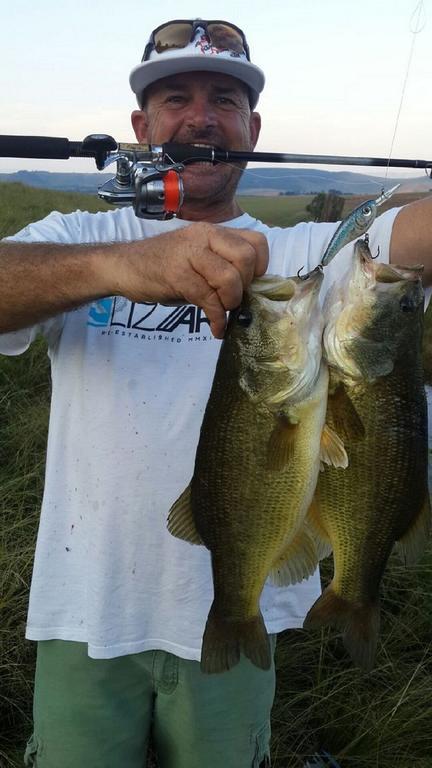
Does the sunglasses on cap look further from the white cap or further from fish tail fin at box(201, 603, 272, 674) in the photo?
fish tail fin at box(201, 603, 272, 674)

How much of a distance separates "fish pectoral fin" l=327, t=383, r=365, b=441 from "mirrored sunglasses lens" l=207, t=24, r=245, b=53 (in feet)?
7.27

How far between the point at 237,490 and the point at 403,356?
Answer: 62 centimetres

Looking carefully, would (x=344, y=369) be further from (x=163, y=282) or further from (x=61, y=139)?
(x=61, y=139)

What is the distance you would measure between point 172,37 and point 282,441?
243cm

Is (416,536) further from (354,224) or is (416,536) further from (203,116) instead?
(203,116)

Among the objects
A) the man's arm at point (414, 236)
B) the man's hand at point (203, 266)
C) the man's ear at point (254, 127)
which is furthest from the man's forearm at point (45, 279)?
the man's ear at point (254, 127)

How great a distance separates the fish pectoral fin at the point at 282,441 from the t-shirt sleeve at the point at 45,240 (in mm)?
1040

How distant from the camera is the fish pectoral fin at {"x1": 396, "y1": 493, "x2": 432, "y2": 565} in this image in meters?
1.95

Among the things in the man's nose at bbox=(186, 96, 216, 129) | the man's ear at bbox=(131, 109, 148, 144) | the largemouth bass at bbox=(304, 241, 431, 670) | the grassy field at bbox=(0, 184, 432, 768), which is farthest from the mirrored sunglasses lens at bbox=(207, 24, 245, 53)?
the largemouth bass at bbox=(304, 241, 431, 670)

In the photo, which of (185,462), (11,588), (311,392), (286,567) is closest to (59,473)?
(185,462)

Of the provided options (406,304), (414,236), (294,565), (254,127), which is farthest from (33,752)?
(254,127)

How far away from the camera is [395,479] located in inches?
73.1

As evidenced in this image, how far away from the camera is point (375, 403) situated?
5.96ft

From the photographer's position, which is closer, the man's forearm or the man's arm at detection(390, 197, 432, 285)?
the man's forearm
